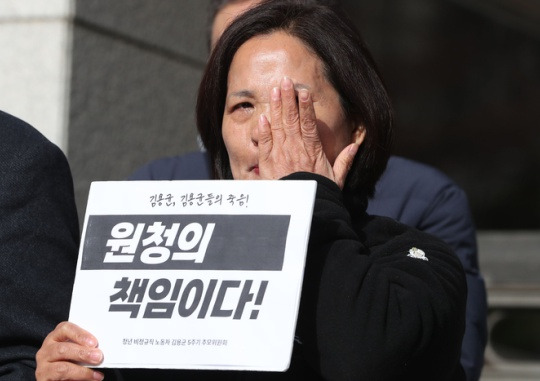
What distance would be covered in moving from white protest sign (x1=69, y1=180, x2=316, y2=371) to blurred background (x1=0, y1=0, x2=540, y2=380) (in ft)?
6.28

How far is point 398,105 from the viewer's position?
906 centimetres

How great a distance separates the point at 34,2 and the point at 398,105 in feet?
16.6

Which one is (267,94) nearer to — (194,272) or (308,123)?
(308,123)

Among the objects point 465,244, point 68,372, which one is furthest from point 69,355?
point 465,244

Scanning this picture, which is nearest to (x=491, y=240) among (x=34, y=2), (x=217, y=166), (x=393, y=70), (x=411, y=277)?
(x=393, y=70)

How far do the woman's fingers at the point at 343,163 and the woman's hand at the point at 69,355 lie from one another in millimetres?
625

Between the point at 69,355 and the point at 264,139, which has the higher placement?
the point at 264,139

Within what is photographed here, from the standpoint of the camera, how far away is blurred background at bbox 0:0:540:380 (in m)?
4.30

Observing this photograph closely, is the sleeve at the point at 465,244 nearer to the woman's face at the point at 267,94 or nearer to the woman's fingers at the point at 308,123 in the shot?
the woman's face at the point at 267,94

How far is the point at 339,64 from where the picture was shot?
2.66 metres

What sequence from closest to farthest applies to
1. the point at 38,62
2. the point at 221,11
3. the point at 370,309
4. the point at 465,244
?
1. the point at 370,309
2. the point at 465,244
3. the point at 221,11
4. the point at 38,62

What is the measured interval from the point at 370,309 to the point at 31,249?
0.81 meters

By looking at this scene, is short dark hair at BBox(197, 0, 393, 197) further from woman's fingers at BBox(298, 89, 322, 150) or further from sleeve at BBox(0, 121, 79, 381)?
sleeve at BBox(0, 121, 79, 381)

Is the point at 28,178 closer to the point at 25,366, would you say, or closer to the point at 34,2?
the point at 25,366
